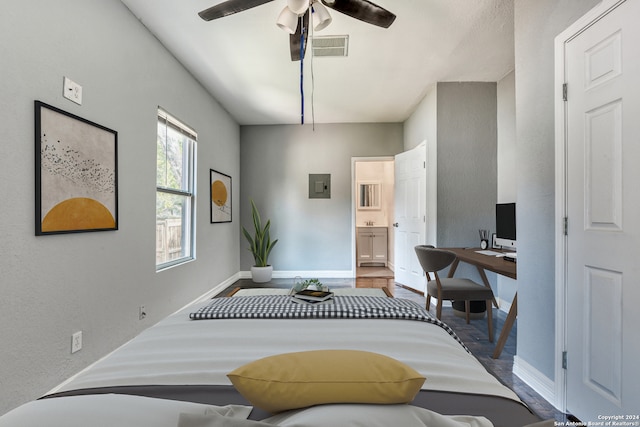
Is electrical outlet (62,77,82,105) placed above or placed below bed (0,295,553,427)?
above

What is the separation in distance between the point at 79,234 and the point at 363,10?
2.22 meters

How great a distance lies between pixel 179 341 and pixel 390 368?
840 millimetres

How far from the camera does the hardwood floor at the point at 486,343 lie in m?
1.69

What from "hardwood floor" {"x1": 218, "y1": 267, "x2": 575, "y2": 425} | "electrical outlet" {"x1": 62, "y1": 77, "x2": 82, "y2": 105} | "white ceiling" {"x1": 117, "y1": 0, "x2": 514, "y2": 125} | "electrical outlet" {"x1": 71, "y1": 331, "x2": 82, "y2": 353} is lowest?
"hardwood floor" {"x1": 218, "y1": 267, "x2": 575, "y2": 425}

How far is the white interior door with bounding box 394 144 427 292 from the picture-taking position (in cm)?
391

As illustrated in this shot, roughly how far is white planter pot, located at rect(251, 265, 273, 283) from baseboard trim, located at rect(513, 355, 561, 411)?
3.50 m

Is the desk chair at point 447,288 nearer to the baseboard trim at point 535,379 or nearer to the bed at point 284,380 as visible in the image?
the baseboard trim at point 535,379

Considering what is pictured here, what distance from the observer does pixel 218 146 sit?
4.18 m

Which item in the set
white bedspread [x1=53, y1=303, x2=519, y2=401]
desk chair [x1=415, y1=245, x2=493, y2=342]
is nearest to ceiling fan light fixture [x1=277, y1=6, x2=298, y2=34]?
white bedspread [x1=53, y1=303, x2=519, y2=401]

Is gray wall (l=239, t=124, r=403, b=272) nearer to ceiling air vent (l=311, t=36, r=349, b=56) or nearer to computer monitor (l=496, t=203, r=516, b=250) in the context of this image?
ceiling air vent (l=311, t=36, r=349, b=56)

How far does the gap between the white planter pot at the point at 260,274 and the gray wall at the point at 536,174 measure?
353cm

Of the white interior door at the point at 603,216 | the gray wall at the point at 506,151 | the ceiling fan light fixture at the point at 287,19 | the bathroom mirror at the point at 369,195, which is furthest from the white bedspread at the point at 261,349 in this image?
the bathroom mirror at the point at 369,195

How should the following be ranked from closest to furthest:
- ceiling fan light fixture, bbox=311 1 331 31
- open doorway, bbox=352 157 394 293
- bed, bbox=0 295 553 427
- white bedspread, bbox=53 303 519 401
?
bed, bbox=0 295 553 427 < white bedspread, bbox=53 303 519 401 < ceiling fan light fixture, bbox=311 1 331 31 < open doorway, bbox=352 157 394 293

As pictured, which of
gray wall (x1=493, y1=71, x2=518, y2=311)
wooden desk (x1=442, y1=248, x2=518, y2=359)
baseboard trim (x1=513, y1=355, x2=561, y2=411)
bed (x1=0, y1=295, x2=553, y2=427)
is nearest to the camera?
bed (x1=0, y1=295, x2=553, y2=427)
